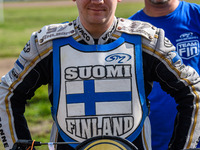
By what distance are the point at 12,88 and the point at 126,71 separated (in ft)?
2.09

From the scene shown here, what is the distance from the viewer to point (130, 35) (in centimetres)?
234

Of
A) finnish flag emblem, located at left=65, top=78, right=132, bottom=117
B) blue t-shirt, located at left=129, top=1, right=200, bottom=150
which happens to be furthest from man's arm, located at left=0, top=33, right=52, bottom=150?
blue t-shirt, located at left=129, top=1, right=200, bottom=150

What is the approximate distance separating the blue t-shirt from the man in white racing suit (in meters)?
1.36

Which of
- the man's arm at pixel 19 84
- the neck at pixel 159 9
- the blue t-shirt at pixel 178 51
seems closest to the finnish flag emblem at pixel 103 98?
the man's arm at pixel 19 84

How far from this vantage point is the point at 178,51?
366 centimetres

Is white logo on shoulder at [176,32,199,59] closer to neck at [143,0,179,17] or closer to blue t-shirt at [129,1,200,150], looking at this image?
blue t-shirt at [129,1,200,150]

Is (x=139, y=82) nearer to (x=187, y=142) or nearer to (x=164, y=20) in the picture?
(x=187, y=142)

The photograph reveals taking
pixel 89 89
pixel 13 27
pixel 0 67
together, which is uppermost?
pixel 13 27

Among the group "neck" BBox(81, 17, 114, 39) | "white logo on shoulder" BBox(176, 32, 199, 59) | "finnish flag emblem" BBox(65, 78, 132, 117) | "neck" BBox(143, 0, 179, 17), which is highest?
"neck" BBox(143, 0, 179, 17)

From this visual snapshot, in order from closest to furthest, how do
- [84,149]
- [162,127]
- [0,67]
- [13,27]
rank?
1. [84,149]
2. [162,127]
3. [0,67]
4. [13,27]

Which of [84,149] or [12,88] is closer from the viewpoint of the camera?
[84,149]

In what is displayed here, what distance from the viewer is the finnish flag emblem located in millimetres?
2268

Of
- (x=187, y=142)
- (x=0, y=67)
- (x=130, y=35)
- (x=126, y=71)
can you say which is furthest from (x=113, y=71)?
(x=0, y=67)

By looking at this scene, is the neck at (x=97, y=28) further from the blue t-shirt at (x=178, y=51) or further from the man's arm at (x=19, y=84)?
the blue t-shirt at (x=178, y=51)
